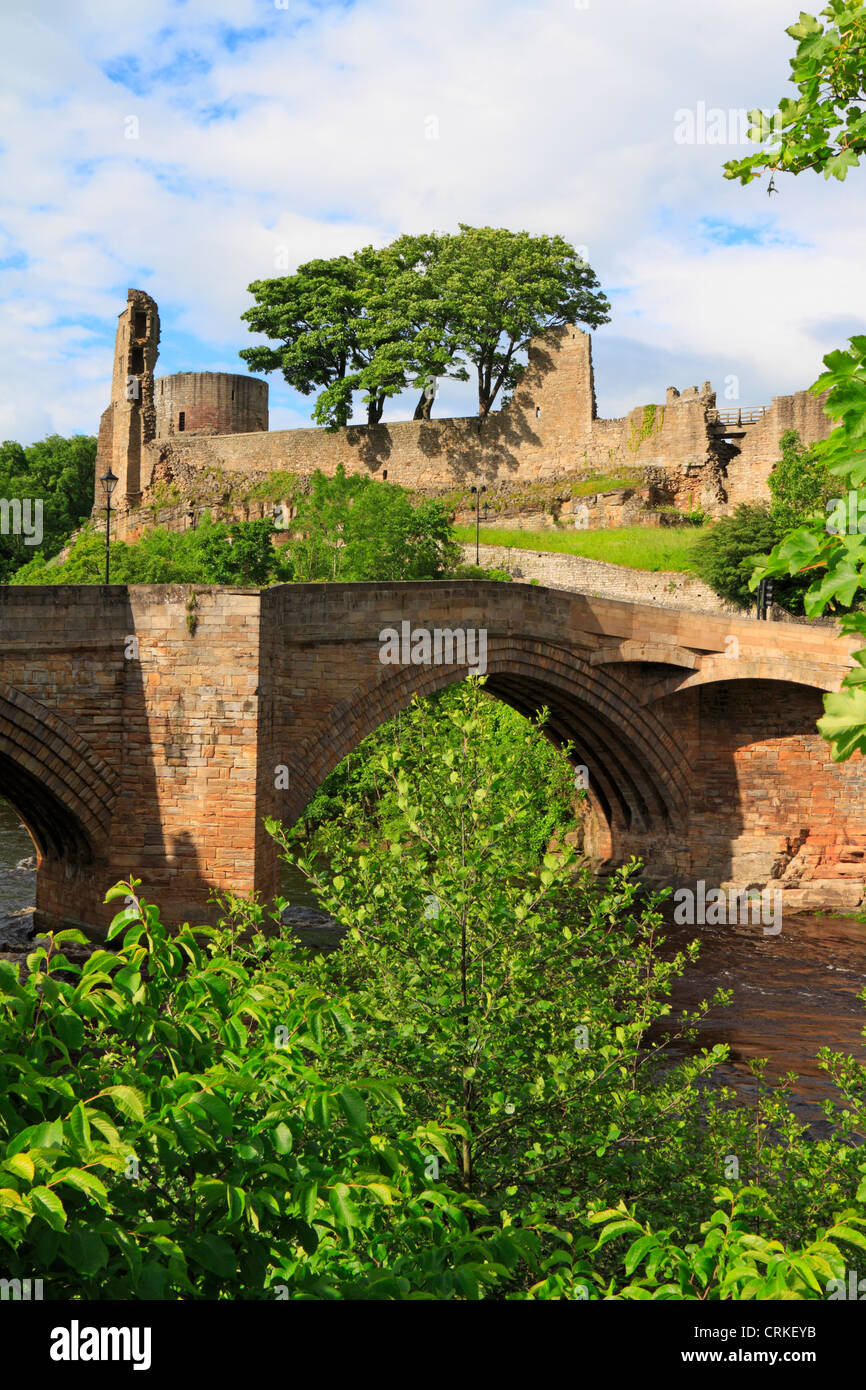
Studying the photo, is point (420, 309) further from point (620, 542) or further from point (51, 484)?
point (51, 484)

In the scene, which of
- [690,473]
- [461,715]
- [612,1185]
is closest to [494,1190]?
[612,1185]

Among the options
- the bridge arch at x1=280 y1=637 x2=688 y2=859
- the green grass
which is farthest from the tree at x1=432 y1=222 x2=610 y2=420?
the bridge arch at x1=280 y1=637 x2=688 y2=859

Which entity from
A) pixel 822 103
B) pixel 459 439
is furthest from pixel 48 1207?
pixel 459 439

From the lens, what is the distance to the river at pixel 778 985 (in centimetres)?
1458

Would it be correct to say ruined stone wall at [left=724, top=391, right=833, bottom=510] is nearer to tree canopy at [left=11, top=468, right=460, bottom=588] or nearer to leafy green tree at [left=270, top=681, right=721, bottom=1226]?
tree canopy at [left=11, top=468, right=460, bottom=588]

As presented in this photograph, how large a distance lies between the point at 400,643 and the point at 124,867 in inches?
205

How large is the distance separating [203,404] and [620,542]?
22972mm

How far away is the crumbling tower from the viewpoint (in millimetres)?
50219

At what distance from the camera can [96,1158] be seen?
294 cm

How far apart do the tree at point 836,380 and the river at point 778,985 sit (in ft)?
32.2

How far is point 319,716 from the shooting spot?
17234 mm

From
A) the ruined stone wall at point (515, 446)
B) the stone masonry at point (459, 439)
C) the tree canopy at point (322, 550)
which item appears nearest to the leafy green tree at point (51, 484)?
the stone masonry at point (459, 439)

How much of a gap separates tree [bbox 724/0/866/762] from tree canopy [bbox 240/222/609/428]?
40.0 meters
